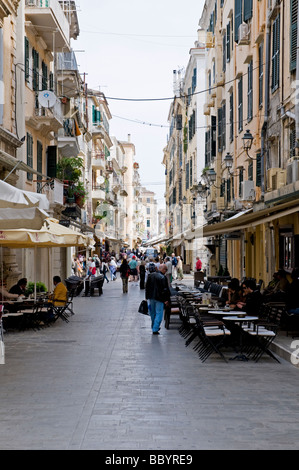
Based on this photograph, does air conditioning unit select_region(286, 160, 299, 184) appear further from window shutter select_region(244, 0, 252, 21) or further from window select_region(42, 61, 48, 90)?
window select_region(42, 61, 48, 90)

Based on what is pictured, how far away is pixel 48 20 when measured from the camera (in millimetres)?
27031

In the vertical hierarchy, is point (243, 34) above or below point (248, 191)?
above

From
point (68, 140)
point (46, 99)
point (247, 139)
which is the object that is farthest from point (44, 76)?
point (247, 139)

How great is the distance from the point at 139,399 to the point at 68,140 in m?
28.9

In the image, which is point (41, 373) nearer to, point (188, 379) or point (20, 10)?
point (188, 379)

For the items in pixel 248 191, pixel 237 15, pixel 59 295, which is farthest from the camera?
pixel 237 15

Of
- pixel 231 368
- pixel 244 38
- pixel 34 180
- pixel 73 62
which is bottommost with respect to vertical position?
pixel 231 368

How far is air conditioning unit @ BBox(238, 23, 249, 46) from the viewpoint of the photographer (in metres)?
26.1

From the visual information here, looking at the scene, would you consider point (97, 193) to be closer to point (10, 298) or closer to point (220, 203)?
point (220, 203)

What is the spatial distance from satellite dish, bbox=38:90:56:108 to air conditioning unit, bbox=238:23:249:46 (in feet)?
24.5

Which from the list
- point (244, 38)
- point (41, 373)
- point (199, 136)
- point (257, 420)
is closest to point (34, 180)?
point (244, 38)

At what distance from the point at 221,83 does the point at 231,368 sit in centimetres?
2504

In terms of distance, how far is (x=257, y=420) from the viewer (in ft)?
24.9
